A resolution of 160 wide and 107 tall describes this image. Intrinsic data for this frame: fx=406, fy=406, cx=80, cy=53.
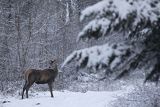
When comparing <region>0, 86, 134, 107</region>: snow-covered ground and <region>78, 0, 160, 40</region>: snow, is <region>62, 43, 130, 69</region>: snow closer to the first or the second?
<region>78, 0, 160, 40</region>: snow

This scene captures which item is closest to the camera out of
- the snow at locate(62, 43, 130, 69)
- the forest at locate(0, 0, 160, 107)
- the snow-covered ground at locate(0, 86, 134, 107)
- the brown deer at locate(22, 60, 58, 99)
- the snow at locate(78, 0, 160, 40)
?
the snow at locate(78, 0, 160, 40)

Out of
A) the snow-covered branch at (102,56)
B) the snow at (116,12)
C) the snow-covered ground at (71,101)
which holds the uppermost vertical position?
the snow at (116,12)

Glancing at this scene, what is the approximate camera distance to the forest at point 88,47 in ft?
19.6

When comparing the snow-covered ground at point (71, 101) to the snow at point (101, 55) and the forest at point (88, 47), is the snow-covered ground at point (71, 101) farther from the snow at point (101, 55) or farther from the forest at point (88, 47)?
the snow at point (101, 55)

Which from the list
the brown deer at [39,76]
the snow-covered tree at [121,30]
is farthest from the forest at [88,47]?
the brown deer at [39,76]

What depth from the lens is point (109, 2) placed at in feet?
19.7

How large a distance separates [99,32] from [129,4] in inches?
24.0

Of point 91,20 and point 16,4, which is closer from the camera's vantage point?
point 91,20

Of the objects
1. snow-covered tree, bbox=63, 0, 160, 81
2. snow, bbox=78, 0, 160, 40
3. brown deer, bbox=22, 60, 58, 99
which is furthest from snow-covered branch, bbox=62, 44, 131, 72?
brown deer, bbox=22, 60, 58, 99

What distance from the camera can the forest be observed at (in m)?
5.98

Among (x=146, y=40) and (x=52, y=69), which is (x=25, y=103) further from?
(x=146, y=40)

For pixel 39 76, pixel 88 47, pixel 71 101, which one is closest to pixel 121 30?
pixel 88 47

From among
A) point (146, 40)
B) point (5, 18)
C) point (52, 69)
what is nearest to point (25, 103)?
point (52, 69)

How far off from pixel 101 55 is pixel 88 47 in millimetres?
2564
